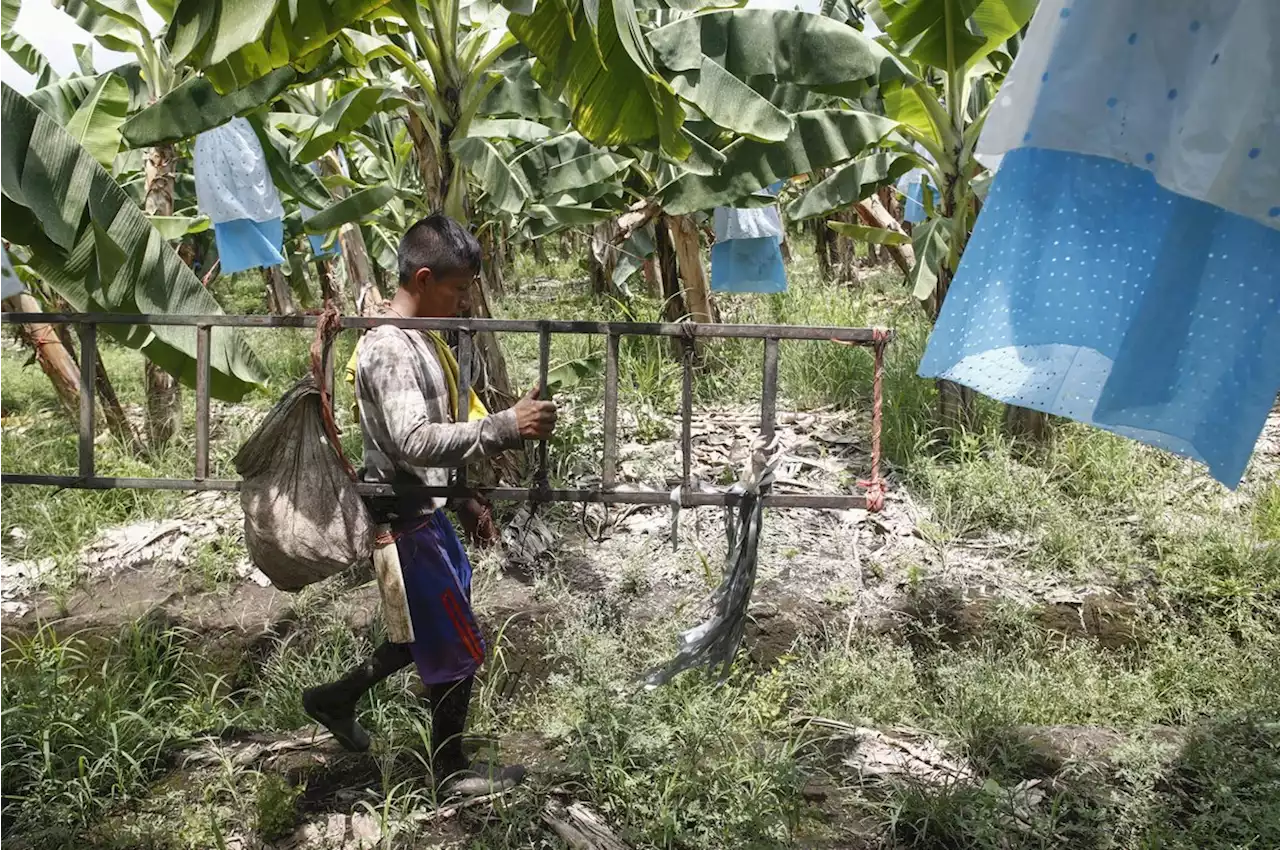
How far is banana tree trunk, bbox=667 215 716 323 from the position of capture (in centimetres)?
683

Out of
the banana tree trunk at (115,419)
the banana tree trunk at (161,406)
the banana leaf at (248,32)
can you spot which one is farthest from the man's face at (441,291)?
the banana tree trunk at (115,419)

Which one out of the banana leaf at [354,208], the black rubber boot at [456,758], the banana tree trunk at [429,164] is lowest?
the black rubber boot at [456,758]

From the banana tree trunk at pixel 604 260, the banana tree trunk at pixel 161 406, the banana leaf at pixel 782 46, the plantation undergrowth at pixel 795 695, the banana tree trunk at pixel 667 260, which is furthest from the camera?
the banana tree trunk at pixel 604 260

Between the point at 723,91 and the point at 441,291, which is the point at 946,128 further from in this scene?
the point at 441,291

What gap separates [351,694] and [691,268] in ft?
15.1

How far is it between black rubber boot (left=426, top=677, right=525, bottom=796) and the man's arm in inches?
33.6

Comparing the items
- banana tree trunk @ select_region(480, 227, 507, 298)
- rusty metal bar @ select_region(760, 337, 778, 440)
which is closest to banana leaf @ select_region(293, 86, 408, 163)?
rusty metal bar @ select_region(760, 337, 778, 440)

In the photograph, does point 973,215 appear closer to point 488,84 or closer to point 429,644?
point 488,84

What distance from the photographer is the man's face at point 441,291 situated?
256cm

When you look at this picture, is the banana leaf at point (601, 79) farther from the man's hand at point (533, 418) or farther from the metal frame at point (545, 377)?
the man's hand at point (533, 418)

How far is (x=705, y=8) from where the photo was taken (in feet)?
16.0

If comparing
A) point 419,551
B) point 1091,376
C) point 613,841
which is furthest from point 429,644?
point 1091,376

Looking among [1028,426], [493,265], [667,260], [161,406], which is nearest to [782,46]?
[1028,426]

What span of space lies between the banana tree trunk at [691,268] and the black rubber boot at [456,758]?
428 cm
